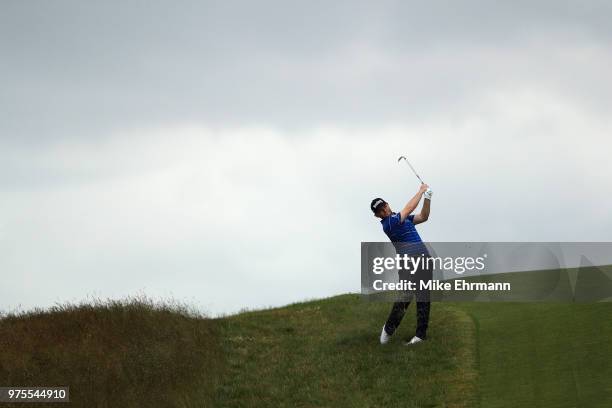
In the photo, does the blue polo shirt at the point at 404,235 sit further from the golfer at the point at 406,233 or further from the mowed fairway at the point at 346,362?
the mowed fairway at the point at 346,362

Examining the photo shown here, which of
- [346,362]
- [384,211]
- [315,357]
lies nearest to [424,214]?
[384,211]

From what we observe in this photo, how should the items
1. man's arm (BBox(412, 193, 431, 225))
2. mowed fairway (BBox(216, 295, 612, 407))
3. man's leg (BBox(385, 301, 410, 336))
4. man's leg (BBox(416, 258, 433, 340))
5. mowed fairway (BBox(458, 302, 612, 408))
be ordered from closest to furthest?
mowed fairway (BBox(458, 302, 612, 408)), mowed fairway (BBox(216, 295, 612, 407)), man's arm (BBox(412, 193, 431, 225)), man's leg (BBox(416, 258, 433, 340)), man's leg (BBox(385, 301, 410, 336))

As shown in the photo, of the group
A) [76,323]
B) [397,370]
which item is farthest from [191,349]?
[397,370]

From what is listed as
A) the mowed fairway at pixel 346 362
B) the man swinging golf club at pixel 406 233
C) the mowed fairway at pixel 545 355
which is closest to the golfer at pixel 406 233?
the man swinging golf club at pixel 406 233

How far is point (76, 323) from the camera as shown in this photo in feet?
69.3

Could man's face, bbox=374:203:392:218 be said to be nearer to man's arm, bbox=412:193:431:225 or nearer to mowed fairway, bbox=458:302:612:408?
man's arm, bbox=412:193:431:225

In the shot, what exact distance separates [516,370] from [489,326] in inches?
129

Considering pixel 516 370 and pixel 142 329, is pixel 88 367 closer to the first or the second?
pixel 142 329

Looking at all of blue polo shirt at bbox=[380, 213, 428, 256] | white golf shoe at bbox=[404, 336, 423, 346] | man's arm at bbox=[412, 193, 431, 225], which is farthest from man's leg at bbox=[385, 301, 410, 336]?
man's arm at bbox=[412, 193, 431, 225]

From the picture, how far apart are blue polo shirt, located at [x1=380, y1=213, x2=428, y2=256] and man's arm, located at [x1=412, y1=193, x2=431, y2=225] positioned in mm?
147

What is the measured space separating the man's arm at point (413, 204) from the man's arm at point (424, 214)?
392mm

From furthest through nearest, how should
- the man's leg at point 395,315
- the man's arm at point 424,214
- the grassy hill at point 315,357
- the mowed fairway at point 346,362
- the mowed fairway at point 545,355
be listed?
the man's leg at point 395,315 < the man's arm at point 424,214 < the mowed fairway at point 346,362 < the grassy hill at point 315,357 < the mowed fairway at point 545,355

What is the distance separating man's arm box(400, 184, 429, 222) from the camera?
663 inches

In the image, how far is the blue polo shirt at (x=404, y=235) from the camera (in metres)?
17.5
